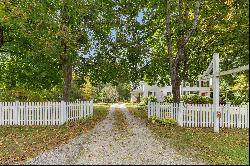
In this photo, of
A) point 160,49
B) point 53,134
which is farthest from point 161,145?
point 160,49

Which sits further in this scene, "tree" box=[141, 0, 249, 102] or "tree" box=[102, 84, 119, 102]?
"tree" box=[102, 84, 119, 102]

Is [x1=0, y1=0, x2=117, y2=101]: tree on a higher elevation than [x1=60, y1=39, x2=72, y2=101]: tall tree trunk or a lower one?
higher

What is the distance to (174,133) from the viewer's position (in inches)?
711

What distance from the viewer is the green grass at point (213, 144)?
11702 mm

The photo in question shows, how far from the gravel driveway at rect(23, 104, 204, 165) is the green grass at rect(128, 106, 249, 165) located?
611 mm

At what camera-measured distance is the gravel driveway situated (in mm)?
11000

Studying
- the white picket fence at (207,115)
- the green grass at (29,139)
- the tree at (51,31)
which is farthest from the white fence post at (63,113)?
the white picket fence at (207,115)

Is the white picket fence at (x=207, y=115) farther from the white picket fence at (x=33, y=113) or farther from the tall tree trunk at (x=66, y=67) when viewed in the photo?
the tall tree trunk at (x=66, y=67)

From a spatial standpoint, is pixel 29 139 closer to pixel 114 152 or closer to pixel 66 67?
pixel 114 152

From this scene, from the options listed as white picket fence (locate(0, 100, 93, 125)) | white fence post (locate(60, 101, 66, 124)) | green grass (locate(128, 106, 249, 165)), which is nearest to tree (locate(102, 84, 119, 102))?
white fence post (locate(60, 101, 66, 124))

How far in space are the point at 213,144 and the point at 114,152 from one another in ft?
13.9

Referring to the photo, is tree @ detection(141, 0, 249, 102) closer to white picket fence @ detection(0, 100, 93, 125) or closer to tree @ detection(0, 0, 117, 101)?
tree @ detection(0, 0, 117, 101)

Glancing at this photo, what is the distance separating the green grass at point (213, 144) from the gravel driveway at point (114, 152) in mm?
611

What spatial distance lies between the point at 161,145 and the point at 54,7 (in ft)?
46.6
